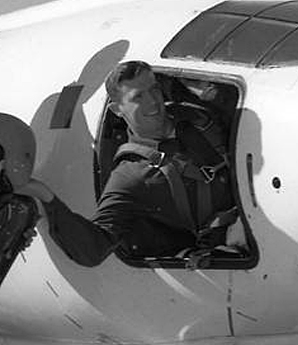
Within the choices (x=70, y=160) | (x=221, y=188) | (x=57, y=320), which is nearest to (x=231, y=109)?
(x=221, y=188)

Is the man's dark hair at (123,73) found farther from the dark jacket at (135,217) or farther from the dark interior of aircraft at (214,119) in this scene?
Result: the dark jacket at (135,217)

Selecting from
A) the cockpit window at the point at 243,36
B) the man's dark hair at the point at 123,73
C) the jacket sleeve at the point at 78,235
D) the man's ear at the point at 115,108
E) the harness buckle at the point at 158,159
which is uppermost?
the cockpit window at the point at 243,36

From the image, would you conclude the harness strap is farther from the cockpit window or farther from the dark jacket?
the cockpit window

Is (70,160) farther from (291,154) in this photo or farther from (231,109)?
(291,154)

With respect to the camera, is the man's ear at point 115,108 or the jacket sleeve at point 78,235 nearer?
the jacket sleeve at point 78,235

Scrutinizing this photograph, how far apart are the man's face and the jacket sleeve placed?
397 millimetres

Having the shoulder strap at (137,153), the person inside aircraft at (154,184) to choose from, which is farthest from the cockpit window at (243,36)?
the shoulder strap at (137,153)

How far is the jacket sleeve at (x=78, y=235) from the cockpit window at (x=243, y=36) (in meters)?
0.72

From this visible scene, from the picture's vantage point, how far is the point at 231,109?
4.17 metres

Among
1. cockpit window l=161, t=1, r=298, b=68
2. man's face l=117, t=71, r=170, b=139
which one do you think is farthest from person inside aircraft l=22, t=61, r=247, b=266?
cockpit window l=161, t=1, r=298, b=68

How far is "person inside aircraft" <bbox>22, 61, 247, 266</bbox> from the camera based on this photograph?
4043 millimetres

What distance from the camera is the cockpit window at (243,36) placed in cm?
400

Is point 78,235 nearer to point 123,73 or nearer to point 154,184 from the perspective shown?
point 154,184

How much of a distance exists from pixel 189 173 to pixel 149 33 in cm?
70
